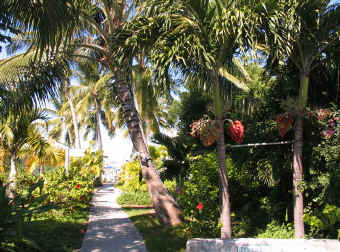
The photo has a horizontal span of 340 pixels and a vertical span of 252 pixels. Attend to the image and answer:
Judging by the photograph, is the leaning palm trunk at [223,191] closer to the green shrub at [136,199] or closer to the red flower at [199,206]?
the red flower at [199,206]

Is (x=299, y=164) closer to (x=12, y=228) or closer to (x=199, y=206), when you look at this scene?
(x=199, y=206)

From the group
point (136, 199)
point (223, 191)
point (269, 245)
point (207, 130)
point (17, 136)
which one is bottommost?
point (136, 199)

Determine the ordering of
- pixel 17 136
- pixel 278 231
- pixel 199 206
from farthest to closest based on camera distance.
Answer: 1. pixel 17 136
2. pixel 278 231
3. pixel 199 206

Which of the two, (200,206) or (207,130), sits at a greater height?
(207,130)

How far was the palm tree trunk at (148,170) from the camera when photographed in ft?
27.6

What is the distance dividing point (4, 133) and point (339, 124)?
9139mm

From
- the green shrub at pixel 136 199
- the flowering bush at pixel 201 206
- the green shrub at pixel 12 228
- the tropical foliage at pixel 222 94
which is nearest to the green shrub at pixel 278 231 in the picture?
the tropical foliage at pixel 222 94

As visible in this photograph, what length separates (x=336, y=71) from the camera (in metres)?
6.83

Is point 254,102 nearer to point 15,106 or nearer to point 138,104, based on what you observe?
point 15,106

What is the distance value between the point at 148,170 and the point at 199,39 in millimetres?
4371

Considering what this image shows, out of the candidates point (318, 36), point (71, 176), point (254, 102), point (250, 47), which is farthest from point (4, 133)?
point (318, 36)

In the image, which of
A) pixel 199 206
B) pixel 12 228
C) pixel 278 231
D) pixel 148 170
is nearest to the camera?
Result: pixel 12 228

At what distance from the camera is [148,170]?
8.74m

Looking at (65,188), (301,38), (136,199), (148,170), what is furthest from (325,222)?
(136,199)
